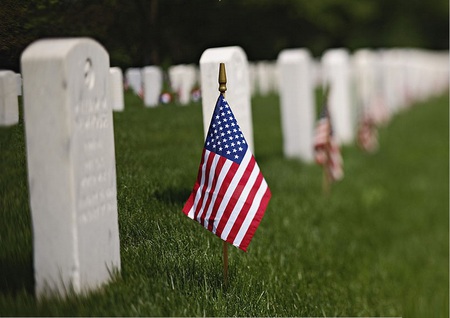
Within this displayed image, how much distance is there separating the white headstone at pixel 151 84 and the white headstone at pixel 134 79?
0.18ft

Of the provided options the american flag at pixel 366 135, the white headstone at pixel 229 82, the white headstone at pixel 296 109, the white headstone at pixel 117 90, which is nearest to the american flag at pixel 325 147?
the white headstone at pixel 296 109

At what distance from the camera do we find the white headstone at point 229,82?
570 cm

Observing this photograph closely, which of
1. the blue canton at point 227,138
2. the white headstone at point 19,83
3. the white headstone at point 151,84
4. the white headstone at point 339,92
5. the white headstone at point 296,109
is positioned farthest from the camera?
the white headstone at point 339,92

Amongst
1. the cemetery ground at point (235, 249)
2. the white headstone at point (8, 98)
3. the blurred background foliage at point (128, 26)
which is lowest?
the cemetery ground at point (235, 249)

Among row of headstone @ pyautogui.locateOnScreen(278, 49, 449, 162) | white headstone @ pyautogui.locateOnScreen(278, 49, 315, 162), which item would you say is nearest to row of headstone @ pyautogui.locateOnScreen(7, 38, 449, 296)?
white headstone @ pyautogui.locateOnScreen(278, 49, 315, 162)

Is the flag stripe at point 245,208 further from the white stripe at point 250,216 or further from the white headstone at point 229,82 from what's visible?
the white headstone at point 229,82

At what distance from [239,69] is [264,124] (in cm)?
726

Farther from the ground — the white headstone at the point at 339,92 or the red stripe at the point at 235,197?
the white headstone at the point at 339,92

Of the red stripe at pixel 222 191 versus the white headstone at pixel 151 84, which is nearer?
the red stripe at pixel 222 191

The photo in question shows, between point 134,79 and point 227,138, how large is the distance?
1.10 metres

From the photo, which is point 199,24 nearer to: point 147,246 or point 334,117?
point 147,246

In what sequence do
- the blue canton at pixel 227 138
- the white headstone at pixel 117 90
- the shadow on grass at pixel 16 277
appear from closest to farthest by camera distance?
1. the shadow on grass at pixel 16 277
2. the blue canton at pixel 227 138
3. the white headstone at pixel 117 90

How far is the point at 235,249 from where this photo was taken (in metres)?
6.01

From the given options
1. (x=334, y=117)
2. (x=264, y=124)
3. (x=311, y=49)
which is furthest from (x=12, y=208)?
(x=311, y=49)
